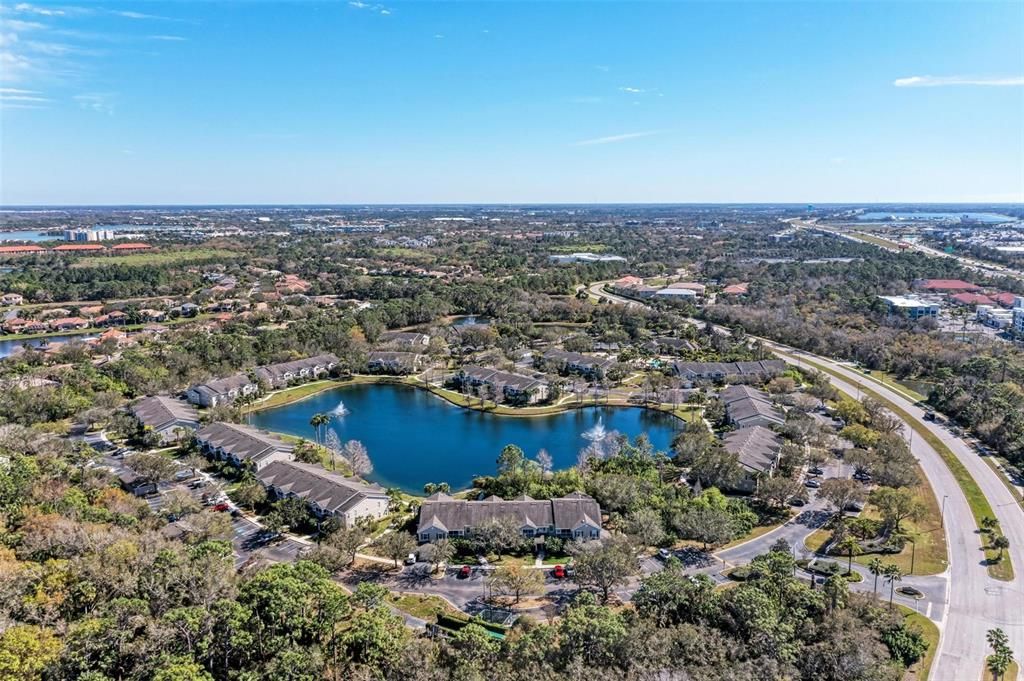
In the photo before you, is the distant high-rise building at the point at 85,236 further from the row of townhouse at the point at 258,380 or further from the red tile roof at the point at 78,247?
the row of townhouse at the point at 258,380

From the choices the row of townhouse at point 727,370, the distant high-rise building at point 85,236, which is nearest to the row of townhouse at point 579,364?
the row of townhouse at point 727,370

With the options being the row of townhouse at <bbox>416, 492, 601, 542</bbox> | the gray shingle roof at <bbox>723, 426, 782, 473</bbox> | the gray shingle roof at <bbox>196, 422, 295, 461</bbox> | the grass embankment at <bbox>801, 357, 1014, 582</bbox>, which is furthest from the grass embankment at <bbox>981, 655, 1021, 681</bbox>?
the gray shingle roof at <bbox>196, 422, 295, 461</bbox>

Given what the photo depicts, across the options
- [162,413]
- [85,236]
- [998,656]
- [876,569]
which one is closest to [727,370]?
[876,569]

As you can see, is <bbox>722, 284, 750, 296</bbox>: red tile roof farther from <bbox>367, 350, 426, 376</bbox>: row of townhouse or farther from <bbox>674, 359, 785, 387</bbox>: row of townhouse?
<bbox>367, 350, 426, 376</bbox>: row of townhouse

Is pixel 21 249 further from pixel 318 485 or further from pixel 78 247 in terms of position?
pixel 318 485

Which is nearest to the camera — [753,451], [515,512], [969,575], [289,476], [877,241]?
[969,575]
